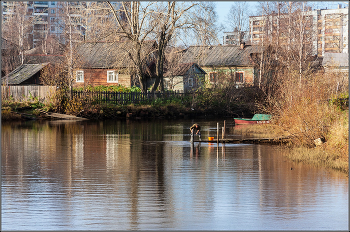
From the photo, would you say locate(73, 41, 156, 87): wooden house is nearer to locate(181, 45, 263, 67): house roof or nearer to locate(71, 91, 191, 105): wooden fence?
locate(71, 91, 191, 105): wooden fence

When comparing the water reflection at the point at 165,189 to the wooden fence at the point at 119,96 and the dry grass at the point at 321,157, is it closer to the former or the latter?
the dry grass at the point at 321,157

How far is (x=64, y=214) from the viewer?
11211 mm

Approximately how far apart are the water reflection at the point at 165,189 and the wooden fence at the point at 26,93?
21244mm

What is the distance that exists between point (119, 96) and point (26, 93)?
856cm

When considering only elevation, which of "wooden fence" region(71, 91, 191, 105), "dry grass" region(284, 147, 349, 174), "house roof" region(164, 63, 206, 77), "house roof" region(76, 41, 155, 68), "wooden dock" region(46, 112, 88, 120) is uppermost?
"house roof" region(76, 41, 155, 68)

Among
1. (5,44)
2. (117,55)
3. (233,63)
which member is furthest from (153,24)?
(5,44)

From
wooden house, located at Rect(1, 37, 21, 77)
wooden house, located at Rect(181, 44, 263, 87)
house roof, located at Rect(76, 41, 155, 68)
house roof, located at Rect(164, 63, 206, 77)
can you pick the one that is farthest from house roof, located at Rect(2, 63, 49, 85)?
wooden house, located at Rect(181, 44, 263, 87)

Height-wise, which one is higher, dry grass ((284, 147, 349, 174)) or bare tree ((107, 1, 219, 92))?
bare tree ((107, 1, 219, 92))

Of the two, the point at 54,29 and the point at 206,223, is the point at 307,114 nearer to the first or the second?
the point at 206,223

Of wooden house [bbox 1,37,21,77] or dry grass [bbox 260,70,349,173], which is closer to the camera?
dry grass [bbox 260,70,349,173]

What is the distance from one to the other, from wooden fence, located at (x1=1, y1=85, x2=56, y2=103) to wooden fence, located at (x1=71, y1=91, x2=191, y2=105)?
2.72 m

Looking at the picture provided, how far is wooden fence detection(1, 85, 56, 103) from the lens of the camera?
44.5 meters

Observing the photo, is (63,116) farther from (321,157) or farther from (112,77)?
(321,157)

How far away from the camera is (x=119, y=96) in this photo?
153ft
